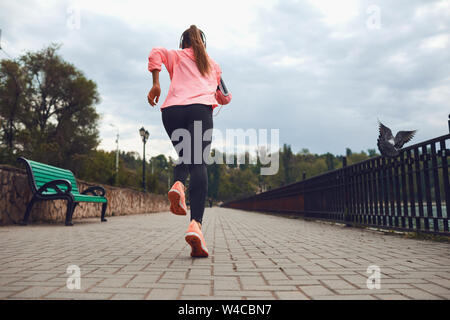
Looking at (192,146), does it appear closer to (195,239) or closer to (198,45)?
(195,239)

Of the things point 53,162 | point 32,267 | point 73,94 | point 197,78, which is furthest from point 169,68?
point 73,94

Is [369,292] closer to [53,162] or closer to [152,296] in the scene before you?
[152,296]

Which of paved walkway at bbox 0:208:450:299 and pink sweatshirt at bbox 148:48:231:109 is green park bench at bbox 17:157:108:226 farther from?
pink sweatshirt at bbox 148:48:231:109

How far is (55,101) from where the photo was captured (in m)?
28.6

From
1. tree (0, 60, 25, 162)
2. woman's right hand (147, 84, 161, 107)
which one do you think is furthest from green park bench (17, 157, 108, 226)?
tree (0, 60, 25, 162)

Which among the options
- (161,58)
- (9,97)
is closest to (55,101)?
(9,97)

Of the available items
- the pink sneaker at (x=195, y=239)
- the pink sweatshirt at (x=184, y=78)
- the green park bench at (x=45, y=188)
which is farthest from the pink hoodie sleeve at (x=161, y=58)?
the green park bench at (x=45, y=188)

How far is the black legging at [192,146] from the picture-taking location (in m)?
3.08

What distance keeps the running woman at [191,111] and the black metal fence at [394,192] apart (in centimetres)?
311

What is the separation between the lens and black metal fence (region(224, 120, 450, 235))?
4.33 meters

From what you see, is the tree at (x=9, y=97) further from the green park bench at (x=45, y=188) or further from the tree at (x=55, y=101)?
the green park bench at (x=45, y=188)

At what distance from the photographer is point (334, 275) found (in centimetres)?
232

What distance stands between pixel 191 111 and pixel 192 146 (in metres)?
0.33
